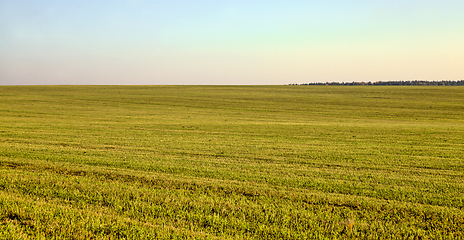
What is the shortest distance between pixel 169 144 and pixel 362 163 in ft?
27.6

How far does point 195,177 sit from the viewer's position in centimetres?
844

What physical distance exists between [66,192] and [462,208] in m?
8.32

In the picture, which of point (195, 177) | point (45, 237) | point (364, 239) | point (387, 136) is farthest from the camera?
point (387, 136)

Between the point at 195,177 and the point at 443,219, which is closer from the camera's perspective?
the point at 443,219

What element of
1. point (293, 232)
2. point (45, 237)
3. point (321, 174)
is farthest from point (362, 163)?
point (45, 237)

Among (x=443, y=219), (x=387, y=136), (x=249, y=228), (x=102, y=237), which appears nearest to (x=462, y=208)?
(x=443, y=219)

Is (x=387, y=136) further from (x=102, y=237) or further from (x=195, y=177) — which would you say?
(x=102, y=237)

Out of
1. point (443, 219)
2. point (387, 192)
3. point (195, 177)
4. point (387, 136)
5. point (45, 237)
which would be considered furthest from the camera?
point (387, 136)

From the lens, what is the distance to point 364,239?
4984mm

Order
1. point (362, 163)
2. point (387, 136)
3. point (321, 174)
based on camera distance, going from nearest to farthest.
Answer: point (321, 174) → point (362, 163) → point (387, 136)

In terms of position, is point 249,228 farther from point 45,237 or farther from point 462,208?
point 462,208

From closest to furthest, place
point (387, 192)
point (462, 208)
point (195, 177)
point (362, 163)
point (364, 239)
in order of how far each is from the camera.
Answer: point (364, 239) → point (462, 208) → point (387, 192) → point (195, 177) → point (362, 163)

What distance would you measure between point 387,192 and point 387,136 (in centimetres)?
1252

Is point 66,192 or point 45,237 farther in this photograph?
point 66,192
